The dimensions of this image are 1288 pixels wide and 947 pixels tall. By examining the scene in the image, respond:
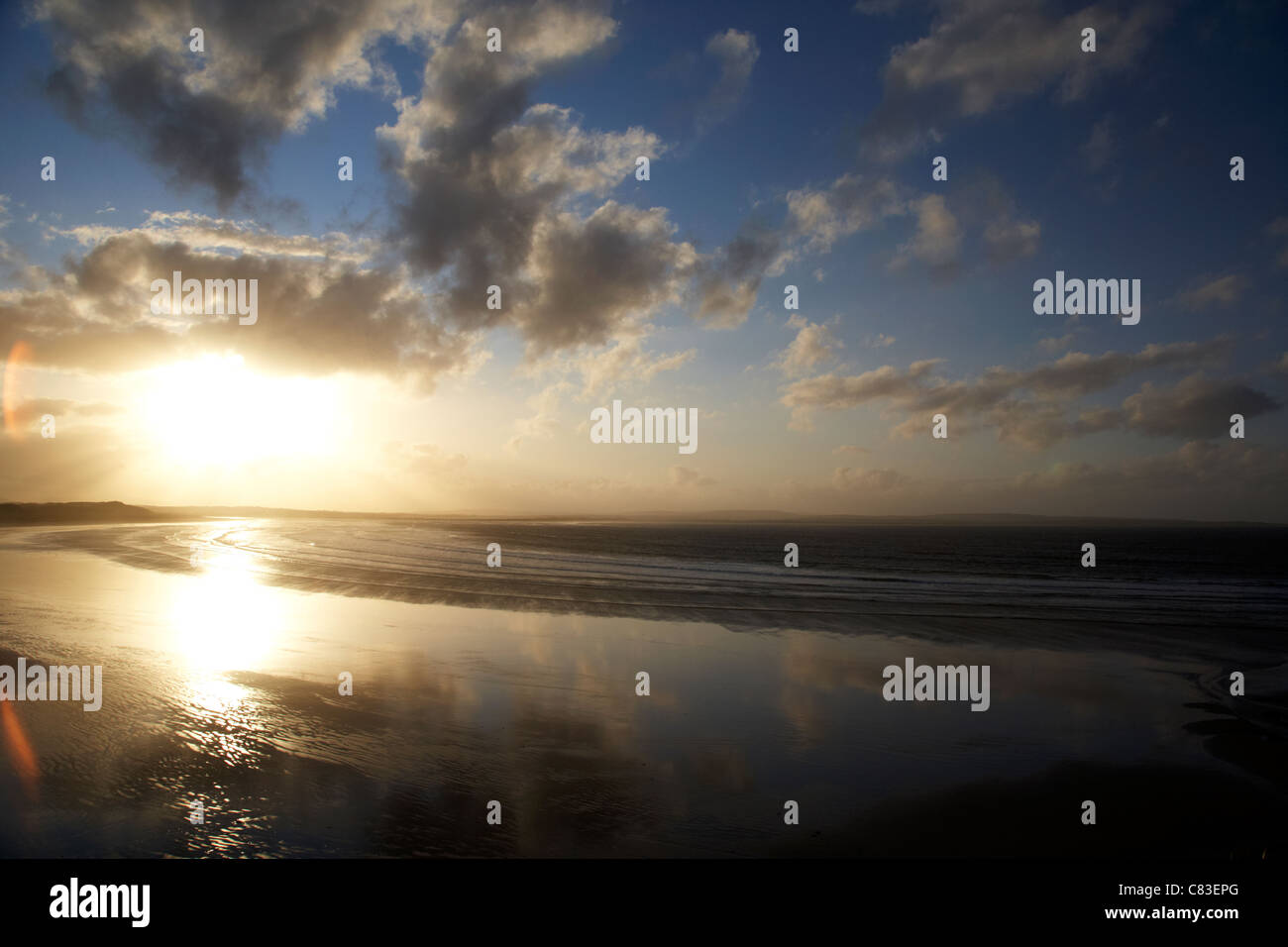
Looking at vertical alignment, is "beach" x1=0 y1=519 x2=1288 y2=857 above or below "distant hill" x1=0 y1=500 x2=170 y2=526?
below

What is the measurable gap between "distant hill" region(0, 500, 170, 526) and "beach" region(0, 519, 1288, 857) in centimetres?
13074

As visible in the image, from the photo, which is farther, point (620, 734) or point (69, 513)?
point (69, 513)

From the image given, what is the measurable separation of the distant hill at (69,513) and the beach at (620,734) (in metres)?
131

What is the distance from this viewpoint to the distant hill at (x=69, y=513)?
394 ft

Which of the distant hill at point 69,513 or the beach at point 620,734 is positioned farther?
the distant hill at point 69,513

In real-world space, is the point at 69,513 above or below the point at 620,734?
above

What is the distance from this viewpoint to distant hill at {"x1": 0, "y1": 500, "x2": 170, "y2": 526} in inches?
4728

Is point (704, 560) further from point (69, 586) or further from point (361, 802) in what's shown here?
point (361, 802)

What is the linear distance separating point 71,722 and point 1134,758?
18.0m

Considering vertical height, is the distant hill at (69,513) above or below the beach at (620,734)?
above

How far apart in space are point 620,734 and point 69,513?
181976 millimetres

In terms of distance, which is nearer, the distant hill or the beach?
the beach

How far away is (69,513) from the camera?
5527 inches

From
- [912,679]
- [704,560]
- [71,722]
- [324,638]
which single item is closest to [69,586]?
[324,638]
